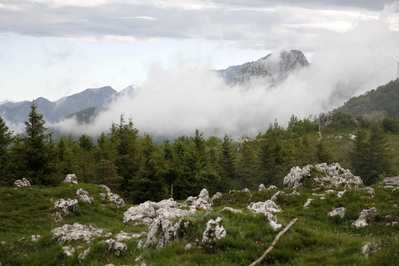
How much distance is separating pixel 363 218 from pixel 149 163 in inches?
1632

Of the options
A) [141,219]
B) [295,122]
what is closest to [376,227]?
[141,219]

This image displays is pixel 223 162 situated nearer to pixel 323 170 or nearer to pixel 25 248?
pixel 323 170

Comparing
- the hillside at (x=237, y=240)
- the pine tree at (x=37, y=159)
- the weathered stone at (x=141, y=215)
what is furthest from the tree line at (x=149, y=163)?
the weathered stone at (x=141, y=215)

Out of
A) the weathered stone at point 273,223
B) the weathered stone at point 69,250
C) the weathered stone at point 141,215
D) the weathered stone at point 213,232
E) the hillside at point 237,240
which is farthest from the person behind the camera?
the weathered stone at point 141,215

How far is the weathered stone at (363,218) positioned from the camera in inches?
970

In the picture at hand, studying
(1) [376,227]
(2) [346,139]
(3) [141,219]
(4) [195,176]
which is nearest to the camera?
(1) [376,227]

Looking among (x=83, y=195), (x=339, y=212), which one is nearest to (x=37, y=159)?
(x=83, y=195)

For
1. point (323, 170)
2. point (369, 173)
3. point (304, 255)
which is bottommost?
point (369, 173)

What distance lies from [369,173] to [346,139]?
5550 centimetres

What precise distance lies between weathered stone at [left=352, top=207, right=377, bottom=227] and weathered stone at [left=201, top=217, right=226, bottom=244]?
1314 cm

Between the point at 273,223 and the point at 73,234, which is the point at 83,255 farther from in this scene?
the point at 273,223

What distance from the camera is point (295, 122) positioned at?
18188 centimetres

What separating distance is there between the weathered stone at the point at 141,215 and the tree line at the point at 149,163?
2639 cm

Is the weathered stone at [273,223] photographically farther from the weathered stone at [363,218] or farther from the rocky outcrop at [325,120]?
the rocky outcrop at [325,120]
